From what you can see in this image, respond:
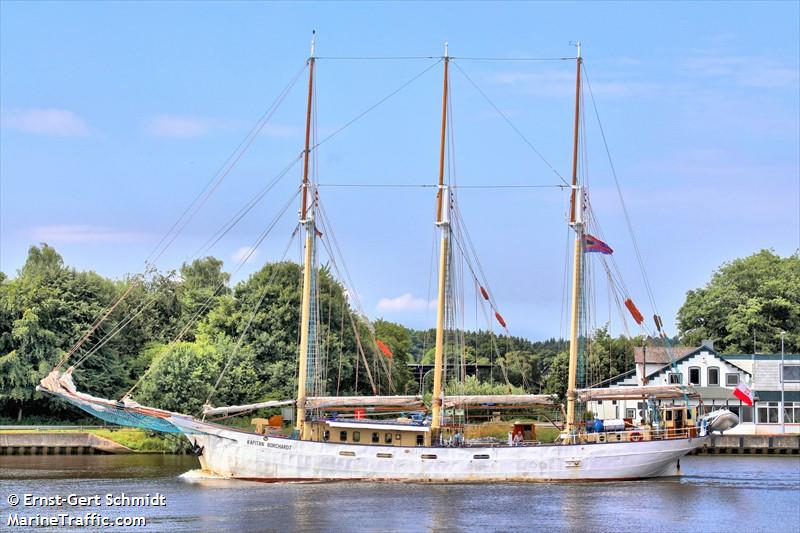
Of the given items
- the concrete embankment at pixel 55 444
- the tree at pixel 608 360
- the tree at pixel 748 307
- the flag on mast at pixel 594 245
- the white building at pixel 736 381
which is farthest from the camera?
the tree at pixel 748 307

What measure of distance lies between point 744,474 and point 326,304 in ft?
143

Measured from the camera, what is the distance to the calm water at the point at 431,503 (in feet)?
174

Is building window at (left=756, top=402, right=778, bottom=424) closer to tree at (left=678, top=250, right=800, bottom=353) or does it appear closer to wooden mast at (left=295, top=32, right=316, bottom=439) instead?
tree at (left=678, top=250, right=800, bottom=353)

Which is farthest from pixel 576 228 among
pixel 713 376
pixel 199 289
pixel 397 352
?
pixel 397 352

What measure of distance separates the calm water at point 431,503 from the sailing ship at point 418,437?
1.58 m

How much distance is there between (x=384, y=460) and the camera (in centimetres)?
6838

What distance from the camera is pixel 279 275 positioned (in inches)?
4360

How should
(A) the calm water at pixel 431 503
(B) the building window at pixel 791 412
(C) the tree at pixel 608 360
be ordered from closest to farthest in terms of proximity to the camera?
(A) the calm water at pixel 431 503
(B) the building window at pixel 791 412
(C) the tree at pixel 608 360

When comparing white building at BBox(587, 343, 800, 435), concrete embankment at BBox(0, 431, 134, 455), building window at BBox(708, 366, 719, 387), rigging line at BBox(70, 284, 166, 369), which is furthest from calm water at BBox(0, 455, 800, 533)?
building window at BBox(708, 366, 719, 387)

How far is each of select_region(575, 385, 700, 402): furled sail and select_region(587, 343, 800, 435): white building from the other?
110 feet

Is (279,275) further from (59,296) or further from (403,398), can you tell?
(403,398)

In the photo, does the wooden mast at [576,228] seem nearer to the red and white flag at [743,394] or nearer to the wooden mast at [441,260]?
the wooden mast at [441,260]

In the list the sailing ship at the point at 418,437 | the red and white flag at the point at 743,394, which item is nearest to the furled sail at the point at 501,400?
the sailing ship at the point at 418,437

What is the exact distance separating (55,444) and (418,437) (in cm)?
3383
